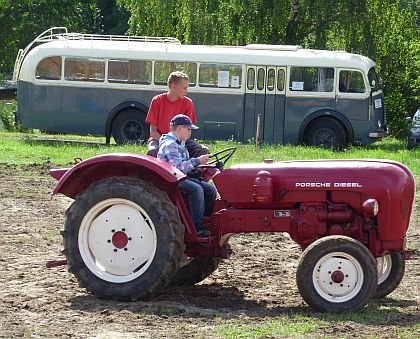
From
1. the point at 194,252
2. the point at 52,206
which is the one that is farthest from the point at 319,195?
the point at 52,206

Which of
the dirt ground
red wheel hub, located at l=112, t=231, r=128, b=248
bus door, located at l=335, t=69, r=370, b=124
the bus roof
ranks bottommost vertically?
the dirt ground

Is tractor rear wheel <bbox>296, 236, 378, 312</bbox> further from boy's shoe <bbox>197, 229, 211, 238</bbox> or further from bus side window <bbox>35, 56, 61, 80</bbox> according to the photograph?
bus side window <bbox>35, 56, 61, 80</bbox>

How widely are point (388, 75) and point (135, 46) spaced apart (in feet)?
32.8

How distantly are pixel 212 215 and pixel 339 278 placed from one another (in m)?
1.24

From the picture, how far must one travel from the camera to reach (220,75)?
83.7 feet

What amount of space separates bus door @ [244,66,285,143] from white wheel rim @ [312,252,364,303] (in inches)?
681

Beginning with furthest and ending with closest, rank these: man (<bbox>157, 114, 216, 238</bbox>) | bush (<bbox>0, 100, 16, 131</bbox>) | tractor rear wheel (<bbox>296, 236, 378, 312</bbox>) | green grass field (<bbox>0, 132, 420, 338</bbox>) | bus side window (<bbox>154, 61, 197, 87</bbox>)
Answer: bush (<bbox>0, 100, 16, 131</bbox>) → bus side window (<bbox>154, 61, 197, 87</bbox>) → man (<bbox>157, 114, 216, 238</bbox>) → tractor rear wheel (<bbox>296, 236, 378, 312</bbox>) → green grass field (<bbox>0, 132, 420, 338</bbox>)

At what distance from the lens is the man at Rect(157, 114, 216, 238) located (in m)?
8.59

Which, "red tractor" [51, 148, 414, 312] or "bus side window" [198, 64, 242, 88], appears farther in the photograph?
"bus side window" [198, 64, 242, 88]

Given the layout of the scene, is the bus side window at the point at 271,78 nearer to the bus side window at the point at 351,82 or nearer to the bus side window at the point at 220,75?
the bus side window at the point at 220,75

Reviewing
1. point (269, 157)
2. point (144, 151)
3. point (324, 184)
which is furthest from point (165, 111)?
point (144, 151)

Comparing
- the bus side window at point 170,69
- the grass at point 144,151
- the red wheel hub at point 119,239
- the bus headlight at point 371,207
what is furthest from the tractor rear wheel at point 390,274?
the bus side window at point 170,69

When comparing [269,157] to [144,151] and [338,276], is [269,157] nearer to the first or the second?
[144,151]

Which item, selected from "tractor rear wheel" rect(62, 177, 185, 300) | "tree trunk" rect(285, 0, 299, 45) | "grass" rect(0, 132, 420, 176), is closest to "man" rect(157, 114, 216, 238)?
"tractor rear wheel" rect(62, 177, 185, 300)
